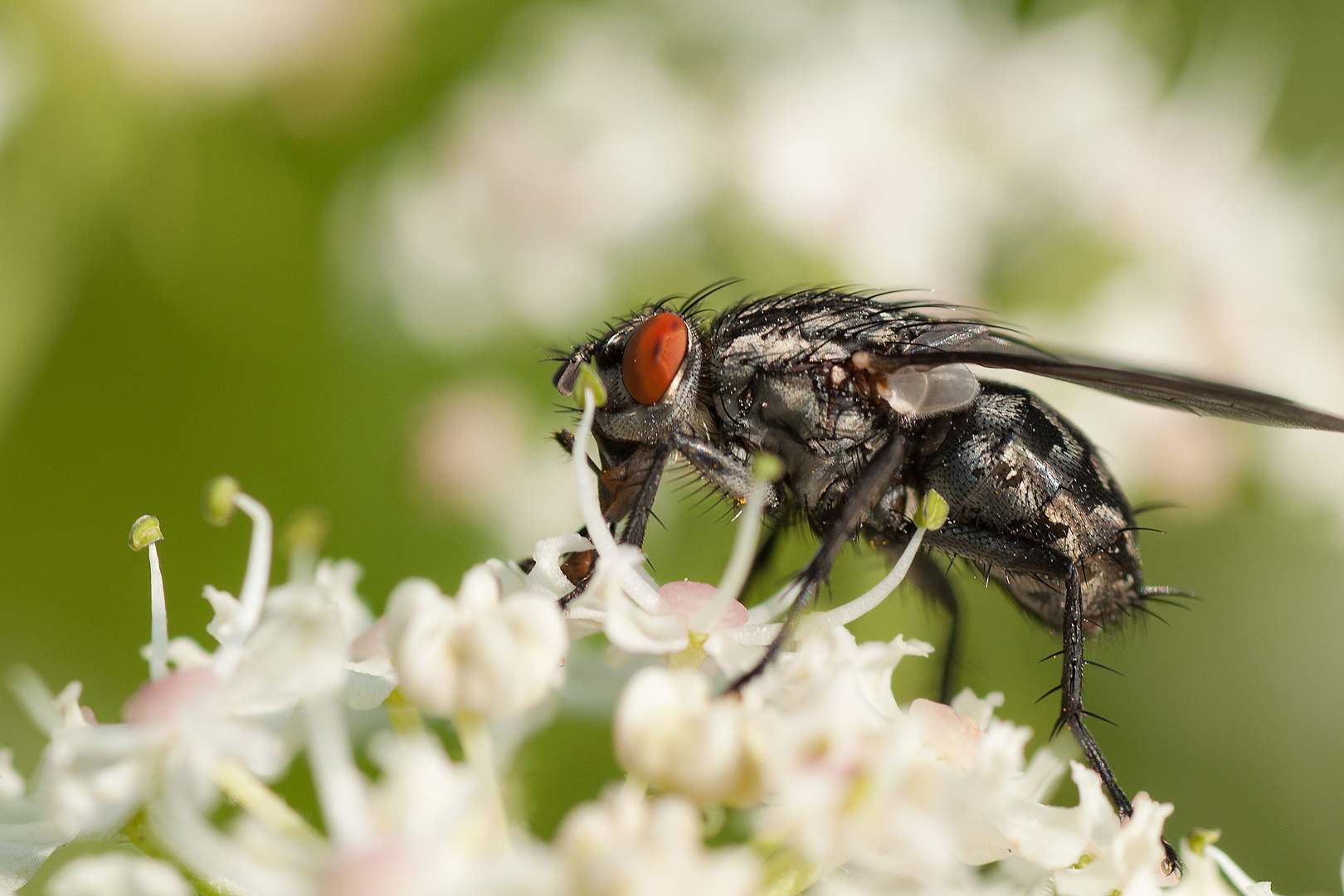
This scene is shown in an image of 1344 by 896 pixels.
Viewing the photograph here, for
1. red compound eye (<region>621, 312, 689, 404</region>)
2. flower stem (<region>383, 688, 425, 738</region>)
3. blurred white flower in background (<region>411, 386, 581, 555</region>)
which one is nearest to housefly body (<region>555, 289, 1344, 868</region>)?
red compound eye (<region>621, 312, 689, 404</region>)

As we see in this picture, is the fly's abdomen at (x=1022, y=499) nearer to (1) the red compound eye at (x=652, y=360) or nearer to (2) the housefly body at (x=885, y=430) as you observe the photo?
(2) the housefly body at (x=885, y=430)

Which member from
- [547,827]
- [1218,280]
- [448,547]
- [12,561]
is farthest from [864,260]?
[12,561]

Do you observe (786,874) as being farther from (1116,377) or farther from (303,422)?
(303,422)

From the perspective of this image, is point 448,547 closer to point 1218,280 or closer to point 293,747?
point 293,747

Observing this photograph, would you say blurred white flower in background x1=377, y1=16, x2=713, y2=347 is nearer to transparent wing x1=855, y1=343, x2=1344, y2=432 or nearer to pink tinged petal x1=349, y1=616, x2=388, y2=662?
transparent wing x1=855, y1=343, x2=1344, y2=432

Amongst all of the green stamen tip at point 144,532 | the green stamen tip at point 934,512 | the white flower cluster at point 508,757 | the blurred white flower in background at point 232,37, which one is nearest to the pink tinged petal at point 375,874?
the white flower cluster at point 508,757

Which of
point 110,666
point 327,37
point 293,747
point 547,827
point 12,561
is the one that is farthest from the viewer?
point 327,37
